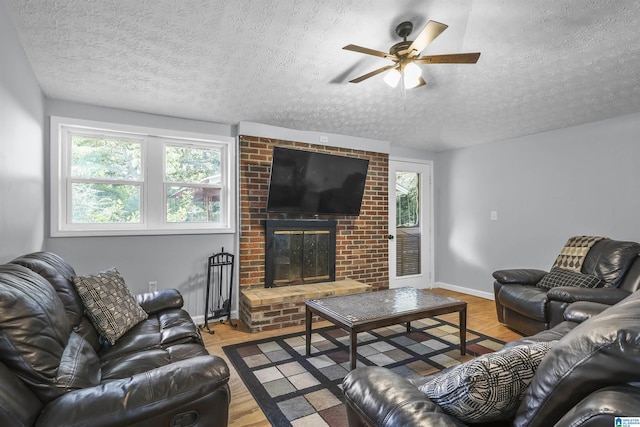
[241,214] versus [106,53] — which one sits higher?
[106,53]

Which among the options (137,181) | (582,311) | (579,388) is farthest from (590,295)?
(137,181)

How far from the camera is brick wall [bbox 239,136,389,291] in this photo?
363 centimetres

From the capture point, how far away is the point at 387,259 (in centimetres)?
461

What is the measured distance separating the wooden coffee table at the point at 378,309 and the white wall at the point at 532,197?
2182mm

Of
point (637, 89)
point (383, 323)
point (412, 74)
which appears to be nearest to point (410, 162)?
point (637, 89)

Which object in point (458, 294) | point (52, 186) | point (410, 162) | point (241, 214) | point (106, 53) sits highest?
point (106, 53)

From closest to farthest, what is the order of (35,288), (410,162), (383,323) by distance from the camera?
1. (35,288)
2. (383,323)
3. (410,162)

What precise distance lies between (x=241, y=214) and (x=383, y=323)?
2041 millimetres

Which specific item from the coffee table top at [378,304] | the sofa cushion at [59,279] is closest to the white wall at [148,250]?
the sofa cushion at [59,279]

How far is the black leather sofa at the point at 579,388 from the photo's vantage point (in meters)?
0.65

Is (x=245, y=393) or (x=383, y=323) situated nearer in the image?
(x=245, y=393)

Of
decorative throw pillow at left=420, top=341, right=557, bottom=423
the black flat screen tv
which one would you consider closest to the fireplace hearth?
the black flat screen tv

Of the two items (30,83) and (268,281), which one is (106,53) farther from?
(268,281)

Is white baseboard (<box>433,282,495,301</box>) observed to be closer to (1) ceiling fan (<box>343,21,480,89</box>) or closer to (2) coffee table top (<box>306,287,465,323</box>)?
(2) coffee table top (<box>306,287,465,323</box>)
